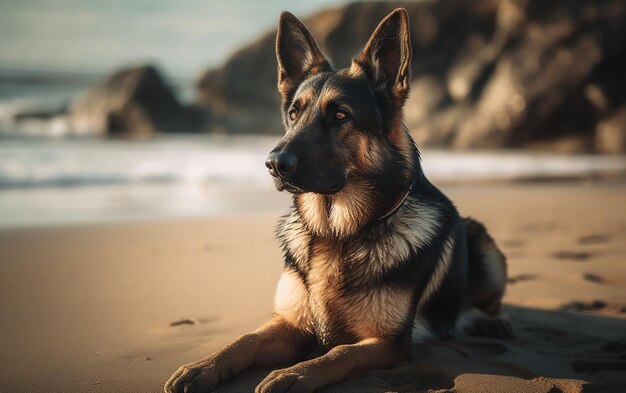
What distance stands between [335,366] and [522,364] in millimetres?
1183

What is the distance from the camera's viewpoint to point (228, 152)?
669 inches

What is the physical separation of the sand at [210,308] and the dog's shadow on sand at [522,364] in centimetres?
1

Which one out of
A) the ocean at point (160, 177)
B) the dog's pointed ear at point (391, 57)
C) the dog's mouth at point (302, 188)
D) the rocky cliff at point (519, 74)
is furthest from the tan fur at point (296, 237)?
the rocky cliff at point (519, 74)

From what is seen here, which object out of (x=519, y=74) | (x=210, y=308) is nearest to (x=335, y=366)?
(x=210, y=308)

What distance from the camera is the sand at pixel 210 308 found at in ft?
10.1

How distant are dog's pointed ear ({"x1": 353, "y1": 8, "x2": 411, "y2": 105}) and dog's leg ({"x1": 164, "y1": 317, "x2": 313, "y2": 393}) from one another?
1.55m

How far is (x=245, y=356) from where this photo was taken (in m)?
3.06

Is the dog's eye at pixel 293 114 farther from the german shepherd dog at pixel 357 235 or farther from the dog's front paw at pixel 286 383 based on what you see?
the dog's front paw at pixel 286 383

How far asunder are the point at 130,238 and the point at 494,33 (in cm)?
2108

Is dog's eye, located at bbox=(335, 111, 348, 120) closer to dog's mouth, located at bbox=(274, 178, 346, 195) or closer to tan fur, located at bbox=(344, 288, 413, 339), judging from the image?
dog's mouth, located at bbox=(274, 178, 346, 195)

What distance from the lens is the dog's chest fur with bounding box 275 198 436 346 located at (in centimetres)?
320

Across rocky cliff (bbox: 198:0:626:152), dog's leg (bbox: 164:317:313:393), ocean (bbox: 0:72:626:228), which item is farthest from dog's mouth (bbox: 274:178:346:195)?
rocky cliff (bbox: 198:0:626:152)

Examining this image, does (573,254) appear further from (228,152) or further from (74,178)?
(228,152)

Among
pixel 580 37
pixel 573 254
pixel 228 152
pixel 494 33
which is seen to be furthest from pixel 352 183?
pixel 494 33
